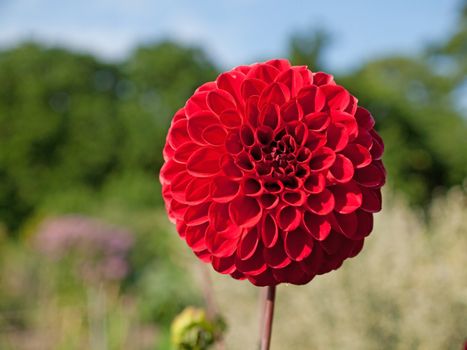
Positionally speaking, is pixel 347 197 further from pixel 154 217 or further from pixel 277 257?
pixel 154 217

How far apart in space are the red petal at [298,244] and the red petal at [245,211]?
0.18 ft

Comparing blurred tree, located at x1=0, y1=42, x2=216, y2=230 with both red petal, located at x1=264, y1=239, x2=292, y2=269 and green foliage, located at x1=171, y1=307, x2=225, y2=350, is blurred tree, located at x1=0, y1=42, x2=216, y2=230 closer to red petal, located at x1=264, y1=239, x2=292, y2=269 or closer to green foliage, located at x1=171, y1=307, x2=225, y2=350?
green foliage, located at x1=171, y1=307, x2=225, y2=350

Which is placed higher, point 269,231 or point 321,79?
point 321,79

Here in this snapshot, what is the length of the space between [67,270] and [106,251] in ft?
1.57

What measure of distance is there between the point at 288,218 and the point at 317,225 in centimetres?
4

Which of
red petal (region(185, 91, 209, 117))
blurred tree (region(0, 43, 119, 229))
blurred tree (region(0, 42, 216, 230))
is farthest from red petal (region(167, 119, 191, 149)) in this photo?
blurred tree (region(0, 43, 119, 229))

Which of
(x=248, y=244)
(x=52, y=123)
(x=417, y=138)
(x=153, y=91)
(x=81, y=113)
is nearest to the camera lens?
(x=248, y=244)

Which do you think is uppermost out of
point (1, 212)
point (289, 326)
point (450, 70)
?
point (450, 70)

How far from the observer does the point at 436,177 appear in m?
13.2

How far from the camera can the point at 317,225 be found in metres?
0.94

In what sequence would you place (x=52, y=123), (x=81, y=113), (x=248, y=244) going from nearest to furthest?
(x=248, y=244)
(x=52, y=123)
(x=81, y=113)

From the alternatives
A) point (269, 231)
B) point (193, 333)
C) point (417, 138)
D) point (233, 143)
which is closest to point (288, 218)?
point (269, 231)

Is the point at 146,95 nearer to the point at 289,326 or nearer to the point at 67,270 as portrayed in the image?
the point at 67,270

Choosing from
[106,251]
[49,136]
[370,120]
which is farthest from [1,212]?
[370,120]
